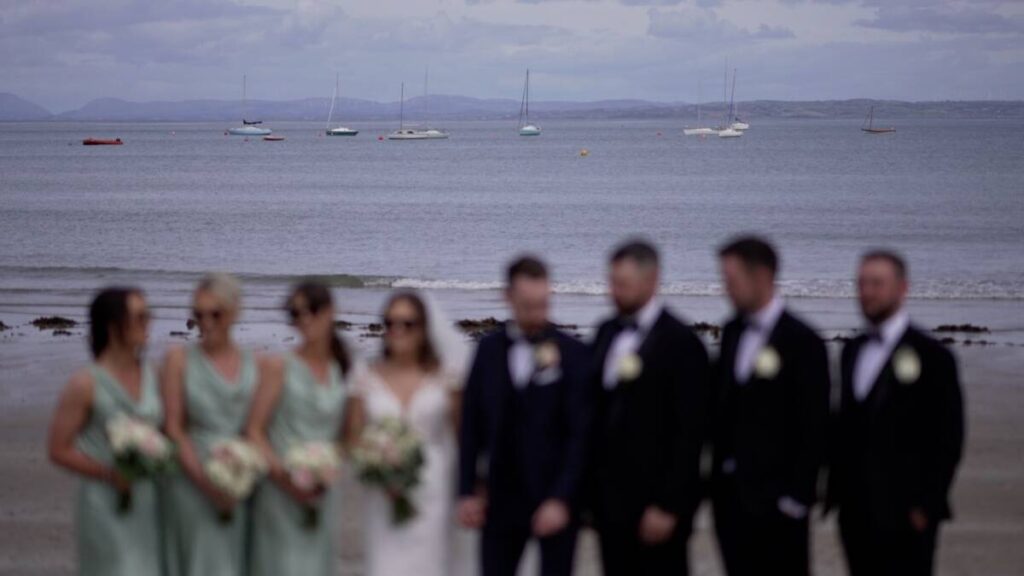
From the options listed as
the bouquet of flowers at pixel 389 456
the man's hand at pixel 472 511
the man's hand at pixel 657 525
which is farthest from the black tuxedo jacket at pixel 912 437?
the bouquet of flowers at pixel 389 456

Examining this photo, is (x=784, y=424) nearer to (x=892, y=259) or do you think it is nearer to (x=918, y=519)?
(x=918, y=519)

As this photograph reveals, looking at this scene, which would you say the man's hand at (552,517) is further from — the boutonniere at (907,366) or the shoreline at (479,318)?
the boutonniere at (907,366)

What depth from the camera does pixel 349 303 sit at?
28.0 metres

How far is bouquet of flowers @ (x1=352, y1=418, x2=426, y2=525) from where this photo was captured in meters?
6.21

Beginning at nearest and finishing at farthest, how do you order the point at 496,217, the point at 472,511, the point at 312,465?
the point at 312,465
the point at 472,511
the point at 496,217

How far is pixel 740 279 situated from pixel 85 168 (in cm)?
10485

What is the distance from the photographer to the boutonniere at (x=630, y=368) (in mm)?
6227

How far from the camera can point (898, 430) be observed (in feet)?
20.8

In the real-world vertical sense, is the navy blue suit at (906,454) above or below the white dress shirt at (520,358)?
below

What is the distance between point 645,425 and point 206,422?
1.96 meters

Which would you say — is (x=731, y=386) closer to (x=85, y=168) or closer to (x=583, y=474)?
(x=583, y=474)

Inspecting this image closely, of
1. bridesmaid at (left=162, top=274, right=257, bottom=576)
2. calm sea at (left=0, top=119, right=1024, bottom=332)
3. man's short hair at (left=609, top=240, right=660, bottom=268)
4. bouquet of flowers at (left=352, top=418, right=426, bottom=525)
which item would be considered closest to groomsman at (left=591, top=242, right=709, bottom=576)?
man's short hair at (left=609, top=240, right=660, bottom=268)

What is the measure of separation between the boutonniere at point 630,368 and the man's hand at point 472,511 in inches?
34.0

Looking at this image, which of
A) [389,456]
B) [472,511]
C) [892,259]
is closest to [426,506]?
[472,511]
